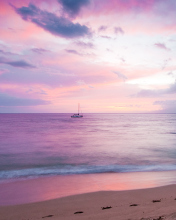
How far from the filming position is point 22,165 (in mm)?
16719

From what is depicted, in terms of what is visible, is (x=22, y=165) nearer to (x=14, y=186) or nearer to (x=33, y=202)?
(x=14, y=186)

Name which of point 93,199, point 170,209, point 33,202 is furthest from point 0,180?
point 170,209

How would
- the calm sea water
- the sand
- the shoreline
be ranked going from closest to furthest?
A: the sand, the shoreline, the calm sea water

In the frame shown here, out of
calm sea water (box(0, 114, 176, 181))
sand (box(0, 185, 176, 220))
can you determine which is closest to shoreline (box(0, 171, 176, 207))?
sand (box(0, 185, 176, 220))

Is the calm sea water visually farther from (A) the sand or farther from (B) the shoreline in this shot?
(A) the sand

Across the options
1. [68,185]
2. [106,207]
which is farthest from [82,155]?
[106,207]

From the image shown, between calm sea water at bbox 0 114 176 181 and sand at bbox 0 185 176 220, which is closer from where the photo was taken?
sand at bbox 0 185 176 220

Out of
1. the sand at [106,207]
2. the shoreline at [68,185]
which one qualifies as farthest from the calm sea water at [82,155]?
the sand at [106,207]

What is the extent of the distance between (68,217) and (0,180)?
7.54 m

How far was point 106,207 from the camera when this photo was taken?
22.9 ft

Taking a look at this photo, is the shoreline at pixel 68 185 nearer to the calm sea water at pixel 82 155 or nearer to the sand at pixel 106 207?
the sand at pixel 106 207

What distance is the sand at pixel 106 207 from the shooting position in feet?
19.4

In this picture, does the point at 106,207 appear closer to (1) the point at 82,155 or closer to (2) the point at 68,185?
(2) the point at 68,185

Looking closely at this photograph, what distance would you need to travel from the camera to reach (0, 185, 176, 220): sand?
19.4 ft
